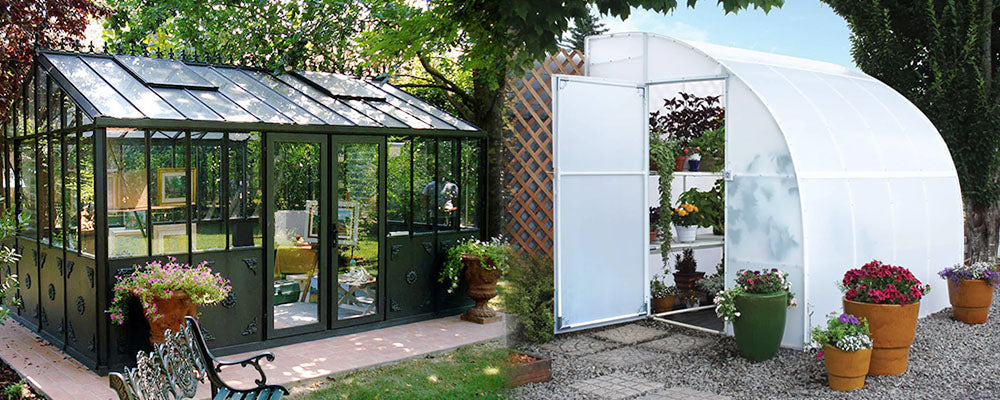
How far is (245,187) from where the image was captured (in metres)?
7.22

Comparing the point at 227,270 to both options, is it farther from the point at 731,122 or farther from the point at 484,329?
the point at 731,122

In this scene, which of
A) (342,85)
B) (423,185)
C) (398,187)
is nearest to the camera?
(398,187)

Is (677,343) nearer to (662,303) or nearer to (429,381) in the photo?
(662,303)

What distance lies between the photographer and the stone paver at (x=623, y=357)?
22.0 ft

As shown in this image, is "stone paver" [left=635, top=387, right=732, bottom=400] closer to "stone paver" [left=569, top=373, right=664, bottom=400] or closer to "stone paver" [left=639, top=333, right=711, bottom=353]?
"stone paver" [left=569, top=373, right=664, bottom=400]

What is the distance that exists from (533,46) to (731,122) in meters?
2.30

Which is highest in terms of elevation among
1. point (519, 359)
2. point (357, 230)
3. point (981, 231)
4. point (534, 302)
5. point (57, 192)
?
point (57, 192)

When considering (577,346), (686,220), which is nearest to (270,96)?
(577,346)

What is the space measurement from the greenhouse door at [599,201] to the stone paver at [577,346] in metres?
0.20

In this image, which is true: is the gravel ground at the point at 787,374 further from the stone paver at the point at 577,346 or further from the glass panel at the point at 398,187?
the glass panel at the point at 398,187

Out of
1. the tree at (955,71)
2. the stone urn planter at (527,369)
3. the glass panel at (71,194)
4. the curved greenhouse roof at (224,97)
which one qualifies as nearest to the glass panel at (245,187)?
the curved greenhouse roof at (224,97)

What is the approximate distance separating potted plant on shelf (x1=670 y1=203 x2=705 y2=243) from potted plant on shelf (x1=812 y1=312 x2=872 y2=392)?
2758 millimetres

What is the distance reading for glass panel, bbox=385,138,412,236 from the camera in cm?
816

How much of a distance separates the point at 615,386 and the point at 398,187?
3.26m
